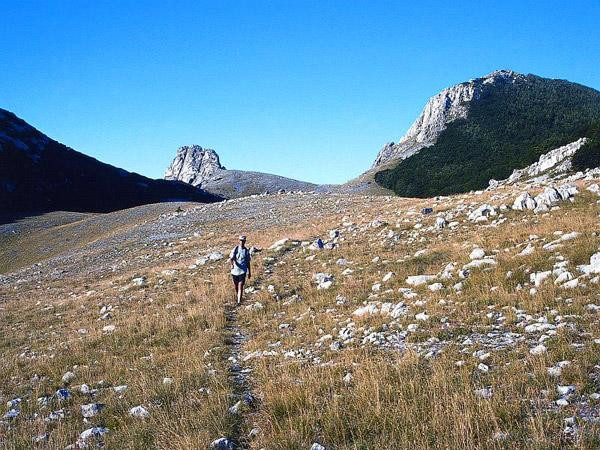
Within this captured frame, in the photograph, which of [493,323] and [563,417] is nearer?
[563,417]

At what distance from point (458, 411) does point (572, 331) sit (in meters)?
3.37

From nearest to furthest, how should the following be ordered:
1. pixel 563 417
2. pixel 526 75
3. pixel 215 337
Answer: pixel 563 417 < pixel 215 337 < pixel 526 75

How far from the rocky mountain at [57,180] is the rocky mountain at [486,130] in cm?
7163

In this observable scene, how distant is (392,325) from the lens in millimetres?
9609

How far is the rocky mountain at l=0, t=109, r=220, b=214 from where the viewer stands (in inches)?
3964

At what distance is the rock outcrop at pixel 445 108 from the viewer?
165625 millimetres

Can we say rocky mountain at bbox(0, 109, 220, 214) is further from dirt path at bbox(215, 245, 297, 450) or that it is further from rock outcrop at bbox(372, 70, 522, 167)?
dirt path at bbox(215, 245, 297, 450)

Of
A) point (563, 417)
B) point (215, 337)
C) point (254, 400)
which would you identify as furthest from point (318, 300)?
point (563, 417)

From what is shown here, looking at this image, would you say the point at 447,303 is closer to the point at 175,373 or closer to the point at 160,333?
the point at 175,373

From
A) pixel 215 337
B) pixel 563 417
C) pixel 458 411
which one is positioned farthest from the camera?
pixel 215 337

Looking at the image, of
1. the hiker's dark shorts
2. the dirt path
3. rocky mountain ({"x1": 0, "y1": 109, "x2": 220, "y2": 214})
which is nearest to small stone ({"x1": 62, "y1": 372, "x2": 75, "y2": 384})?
the dirt path

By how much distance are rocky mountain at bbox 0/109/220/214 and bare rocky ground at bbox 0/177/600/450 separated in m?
90.1

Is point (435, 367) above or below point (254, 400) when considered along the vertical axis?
above

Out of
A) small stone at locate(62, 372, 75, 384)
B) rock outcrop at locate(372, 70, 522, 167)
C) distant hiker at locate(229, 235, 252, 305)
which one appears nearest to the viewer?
small stone at locate(62, 372, 75, 384)
